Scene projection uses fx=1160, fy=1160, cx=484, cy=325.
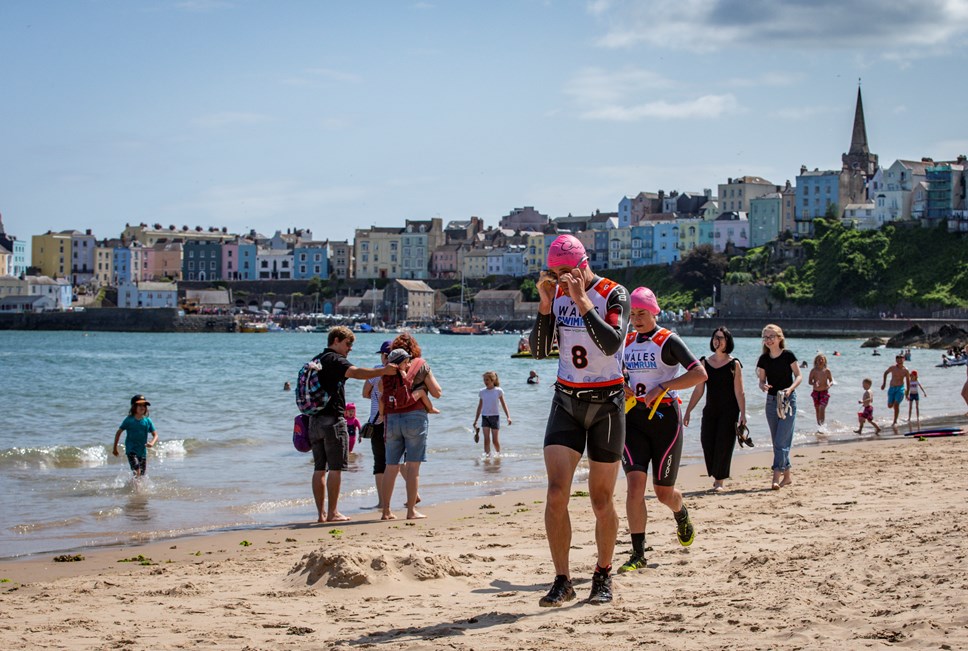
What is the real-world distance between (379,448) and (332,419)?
47.1 inches

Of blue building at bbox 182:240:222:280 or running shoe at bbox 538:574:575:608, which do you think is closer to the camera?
running shoe at bbox 538:574:575:608

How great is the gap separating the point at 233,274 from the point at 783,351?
162 metres

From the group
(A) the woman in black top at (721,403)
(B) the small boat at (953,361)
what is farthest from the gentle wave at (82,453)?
(B) the small boat at (953,361)

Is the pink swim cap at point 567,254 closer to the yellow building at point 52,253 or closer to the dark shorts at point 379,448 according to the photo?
the dark shorts at point 379,448

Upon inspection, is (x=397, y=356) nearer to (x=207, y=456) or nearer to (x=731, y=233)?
(x=207, y=456)

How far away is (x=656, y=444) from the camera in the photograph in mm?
7355

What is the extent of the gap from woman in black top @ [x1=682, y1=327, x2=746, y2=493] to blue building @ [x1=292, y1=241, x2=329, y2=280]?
6267 inches

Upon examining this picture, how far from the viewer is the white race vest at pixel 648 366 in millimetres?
7471

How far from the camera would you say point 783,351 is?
11367 mm

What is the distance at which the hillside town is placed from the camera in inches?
4934

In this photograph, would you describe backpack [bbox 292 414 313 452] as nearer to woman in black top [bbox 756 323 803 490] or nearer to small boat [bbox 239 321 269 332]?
woman in black top [bbox 756 323 803 490]

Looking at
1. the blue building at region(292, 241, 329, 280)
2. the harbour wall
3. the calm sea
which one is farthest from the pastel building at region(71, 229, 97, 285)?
the calm sea

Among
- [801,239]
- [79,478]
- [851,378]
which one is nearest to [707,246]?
[801,239]

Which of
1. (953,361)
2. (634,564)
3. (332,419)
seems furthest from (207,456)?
(953,361)
